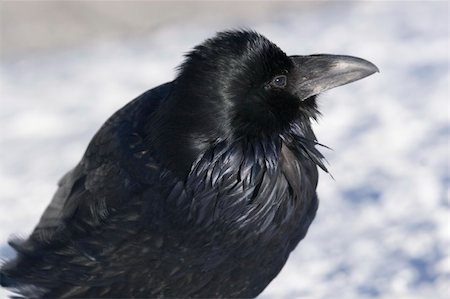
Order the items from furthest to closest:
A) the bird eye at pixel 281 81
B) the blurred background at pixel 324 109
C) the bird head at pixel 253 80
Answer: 1. the blurred background at pixel 324 109
2. the bird eye at pixel 281 81
3. the bird head at pixel 253 80

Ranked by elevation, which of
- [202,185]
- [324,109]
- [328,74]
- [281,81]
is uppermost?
[324,109]

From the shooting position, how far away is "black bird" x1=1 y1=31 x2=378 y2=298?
498 cm

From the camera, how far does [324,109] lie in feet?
28.0

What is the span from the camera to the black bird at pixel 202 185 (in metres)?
4.98

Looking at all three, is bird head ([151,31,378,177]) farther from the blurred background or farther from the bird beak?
the blurred background

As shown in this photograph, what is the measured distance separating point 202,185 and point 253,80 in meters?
0.58

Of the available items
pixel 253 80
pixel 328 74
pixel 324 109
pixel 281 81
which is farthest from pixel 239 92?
pixel 324 109

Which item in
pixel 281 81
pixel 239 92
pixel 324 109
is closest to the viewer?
pixel 239 92

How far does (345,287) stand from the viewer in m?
6.07

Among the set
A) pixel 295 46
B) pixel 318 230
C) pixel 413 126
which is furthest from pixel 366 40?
pixel 318 230

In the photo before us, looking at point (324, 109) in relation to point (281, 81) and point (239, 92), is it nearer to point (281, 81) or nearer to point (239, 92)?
point (281, 81)

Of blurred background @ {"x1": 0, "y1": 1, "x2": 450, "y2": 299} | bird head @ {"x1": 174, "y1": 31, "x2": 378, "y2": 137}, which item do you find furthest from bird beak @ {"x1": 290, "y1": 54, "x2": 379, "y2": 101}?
blurred background @ {"x1": 0, "y1": 1, "x2": 450, "y2": 299}

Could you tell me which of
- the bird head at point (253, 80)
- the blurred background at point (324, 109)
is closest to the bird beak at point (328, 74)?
the bird head at point (253, 80)

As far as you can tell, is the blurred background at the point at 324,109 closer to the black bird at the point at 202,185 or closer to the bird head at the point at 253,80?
the black bird at the point at 202,185
